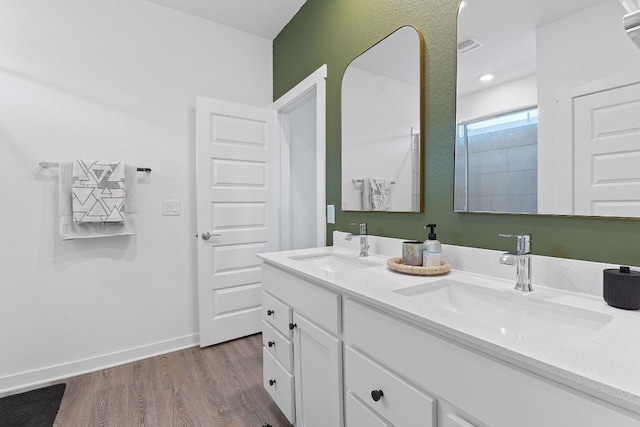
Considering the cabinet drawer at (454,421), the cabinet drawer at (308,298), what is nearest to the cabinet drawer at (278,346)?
the cabinet drawer at (308,298)

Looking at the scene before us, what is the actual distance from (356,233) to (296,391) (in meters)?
0.89

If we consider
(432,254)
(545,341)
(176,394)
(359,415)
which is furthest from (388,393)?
(176,394)

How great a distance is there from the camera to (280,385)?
1509mm

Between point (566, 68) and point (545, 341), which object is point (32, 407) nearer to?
point (545, 341)

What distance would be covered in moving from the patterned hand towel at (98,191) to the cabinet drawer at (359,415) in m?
1.95

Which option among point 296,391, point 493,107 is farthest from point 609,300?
point 296,391

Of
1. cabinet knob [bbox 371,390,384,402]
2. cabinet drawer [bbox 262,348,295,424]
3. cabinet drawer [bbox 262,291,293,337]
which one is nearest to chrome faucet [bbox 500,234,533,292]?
cabinet knob [bbox 371,390,384,402]

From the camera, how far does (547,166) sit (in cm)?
100

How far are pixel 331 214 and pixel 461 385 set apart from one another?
1.47 metres

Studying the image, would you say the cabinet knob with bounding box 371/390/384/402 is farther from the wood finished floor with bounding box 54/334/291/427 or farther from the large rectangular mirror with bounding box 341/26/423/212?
the wood finished floor with bounding box 54/334/291/427

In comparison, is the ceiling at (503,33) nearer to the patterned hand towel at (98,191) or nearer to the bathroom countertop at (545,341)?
the bathroom countertop at (545,341)

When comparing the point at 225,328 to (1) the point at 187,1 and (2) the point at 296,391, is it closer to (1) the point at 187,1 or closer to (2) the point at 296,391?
(2) the point at 296,391

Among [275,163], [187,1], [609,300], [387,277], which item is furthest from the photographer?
[275,163]

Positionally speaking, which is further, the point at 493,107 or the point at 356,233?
the point at 356,233
